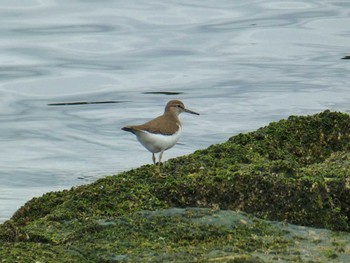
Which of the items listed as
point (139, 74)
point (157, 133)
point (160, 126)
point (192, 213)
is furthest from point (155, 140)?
point (139, 74)

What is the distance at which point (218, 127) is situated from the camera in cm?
1577

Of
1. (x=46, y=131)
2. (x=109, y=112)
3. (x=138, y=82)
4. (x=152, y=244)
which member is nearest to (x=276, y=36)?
(x=138, y=82)

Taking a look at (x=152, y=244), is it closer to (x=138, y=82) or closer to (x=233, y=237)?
(x=233, y=237)

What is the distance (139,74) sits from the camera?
19.2 metres

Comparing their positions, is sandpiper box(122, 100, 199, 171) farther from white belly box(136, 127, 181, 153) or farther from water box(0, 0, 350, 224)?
water box(0, 0, 350, 224)

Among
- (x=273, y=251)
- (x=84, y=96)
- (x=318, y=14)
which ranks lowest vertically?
(x=273, y=251)

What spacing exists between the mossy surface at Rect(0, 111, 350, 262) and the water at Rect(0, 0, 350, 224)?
12.2 feet

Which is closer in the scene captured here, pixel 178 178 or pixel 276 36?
pixel 178 178

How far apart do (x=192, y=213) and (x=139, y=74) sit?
510 inches

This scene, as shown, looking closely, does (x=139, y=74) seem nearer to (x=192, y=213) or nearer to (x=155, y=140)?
(x=155, y=140)

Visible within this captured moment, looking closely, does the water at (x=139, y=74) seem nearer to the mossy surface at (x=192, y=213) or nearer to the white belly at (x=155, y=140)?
the white belly at (x=155, y=140)

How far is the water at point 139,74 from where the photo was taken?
14.6 m

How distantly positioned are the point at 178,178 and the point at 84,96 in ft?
36.3

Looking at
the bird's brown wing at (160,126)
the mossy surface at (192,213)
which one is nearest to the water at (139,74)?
the bird's brown wing at (160,126)
